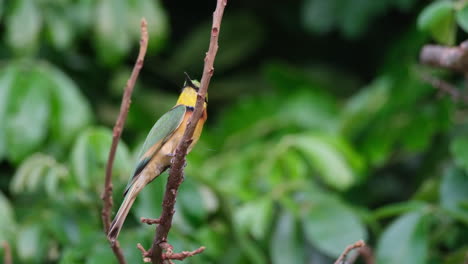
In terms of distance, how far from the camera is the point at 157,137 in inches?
62.4

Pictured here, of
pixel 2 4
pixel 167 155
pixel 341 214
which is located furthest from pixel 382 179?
pixel 167 155

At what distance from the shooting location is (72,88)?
10.7 ft

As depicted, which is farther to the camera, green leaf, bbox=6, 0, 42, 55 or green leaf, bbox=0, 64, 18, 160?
green leaf, bbox=6, 0, 42, 55

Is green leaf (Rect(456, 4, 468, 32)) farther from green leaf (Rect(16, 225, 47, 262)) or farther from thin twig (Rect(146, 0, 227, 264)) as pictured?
green leaf (Rect(16, 225, 47, 262))

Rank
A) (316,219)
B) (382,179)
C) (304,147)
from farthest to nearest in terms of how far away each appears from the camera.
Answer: (382,179) < (304,147) < (316,219)

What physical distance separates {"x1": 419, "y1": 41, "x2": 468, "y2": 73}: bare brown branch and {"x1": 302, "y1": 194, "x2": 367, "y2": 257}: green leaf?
0.81 metres

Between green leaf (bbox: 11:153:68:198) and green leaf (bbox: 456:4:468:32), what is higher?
green leaf (bbox: 11:153:68:198)

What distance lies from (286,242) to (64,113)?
1.07 metres

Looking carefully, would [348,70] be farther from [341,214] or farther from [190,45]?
[341,214]

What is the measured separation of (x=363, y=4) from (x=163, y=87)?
5.20 feet

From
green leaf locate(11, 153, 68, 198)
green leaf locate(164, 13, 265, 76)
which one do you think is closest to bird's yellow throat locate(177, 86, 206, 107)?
green leaf locate(11, 153, 68, 198)

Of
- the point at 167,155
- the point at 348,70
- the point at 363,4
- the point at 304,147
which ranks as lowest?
the point at 167,155

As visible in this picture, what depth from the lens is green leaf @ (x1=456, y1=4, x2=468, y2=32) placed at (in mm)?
2322

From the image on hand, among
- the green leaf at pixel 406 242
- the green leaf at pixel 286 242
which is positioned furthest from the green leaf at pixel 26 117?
the green leaf at pixel 406 242
